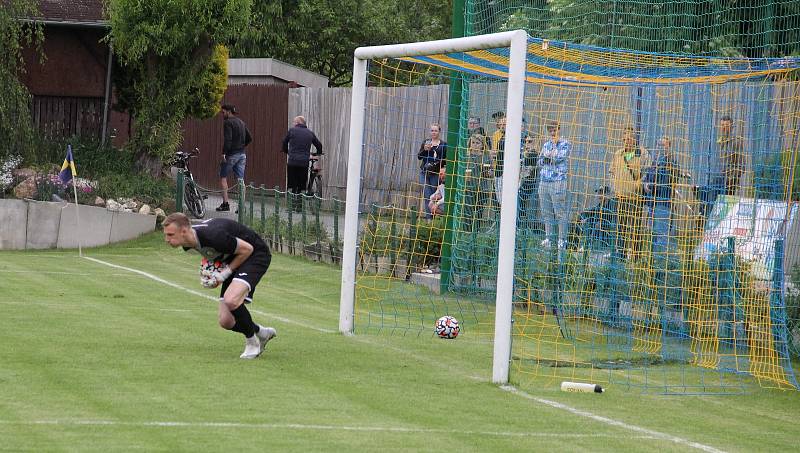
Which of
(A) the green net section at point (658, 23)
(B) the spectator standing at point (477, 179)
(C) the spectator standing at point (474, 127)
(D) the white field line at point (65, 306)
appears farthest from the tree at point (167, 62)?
(D) the white field line at point (65, 306)

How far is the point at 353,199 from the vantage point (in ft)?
44.9

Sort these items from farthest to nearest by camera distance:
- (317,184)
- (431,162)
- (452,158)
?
1. (317,184)
2. (431,162)
3. (452,158)

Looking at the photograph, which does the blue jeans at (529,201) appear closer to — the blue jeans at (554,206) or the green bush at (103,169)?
the blue jeans at (554,206)

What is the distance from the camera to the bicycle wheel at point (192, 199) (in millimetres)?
25422

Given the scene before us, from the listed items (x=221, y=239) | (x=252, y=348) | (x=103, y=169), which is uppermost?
(x=103, y=169)

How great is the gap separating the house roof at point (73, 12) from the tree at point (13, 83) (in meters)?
1.24

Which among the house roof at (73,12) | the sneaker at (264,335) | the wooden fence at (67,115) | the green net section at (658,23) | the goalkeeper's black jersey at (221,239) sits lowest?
the sneaker at (264,335)

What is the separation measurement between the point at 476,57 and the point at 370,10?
35292 mm

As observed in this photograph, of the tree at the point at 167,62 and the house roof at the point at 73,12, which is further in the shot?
the house roof at the point at 73,12

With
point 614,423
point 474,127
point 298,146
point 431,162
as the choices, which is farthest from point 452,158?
point 298,146

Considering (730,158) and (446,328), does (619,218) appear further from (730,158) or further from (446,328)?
(446,328)

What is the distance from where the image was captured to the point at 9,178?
2402 cm

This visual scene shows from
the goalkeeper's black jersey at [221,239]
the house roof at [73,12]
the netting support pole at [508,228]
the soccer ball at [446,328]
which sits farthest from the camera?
the house roof at [73,12]

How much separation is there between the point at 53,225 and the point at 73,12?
18.3 ft
